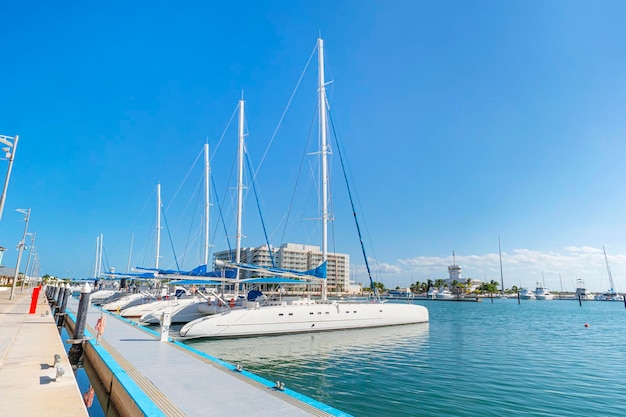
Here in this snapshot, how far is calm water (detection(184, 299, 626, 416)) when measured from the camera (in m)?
10.3

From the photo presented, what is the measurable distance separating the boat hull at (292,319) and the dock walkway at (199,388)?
8.81 meters

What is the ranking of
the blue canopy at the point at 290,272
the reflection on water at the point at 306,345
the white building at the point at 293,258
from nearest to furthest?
the reflection on water at the point at 306,345 → the blue canopy at the point at 290,272 → the white building at the point at 293,258

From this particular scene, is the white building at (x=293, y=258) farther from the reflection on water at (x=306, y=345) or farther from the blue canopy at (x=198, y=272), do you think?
the reflection on water at (x=306, y=345)

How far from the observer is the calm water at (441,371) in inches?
405

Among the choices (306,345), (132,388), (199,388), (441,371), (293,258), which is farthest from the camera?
(293,258)

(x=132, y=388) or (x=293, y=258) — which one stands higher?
(x=293, y=258)

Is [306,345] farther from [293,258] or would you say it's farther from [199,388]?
[293,258]

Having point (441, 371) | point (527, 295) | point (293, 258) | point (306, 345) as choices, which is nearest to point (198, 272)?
point (306, 345)

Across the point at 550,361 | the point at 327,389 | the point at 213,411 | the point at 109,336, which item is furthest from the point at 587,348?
the point at 109,336

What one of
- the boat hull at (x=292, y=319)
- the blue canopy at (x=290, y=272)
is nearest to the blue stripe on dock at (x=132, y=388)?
the boat hull at (x=292, y=319)

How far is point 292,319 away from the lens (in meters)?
23.2

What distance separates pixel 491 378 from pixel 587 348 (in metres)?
13.3

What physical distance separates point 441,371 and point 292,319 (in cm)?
1107

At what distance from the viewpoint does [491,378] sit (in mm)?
13406
